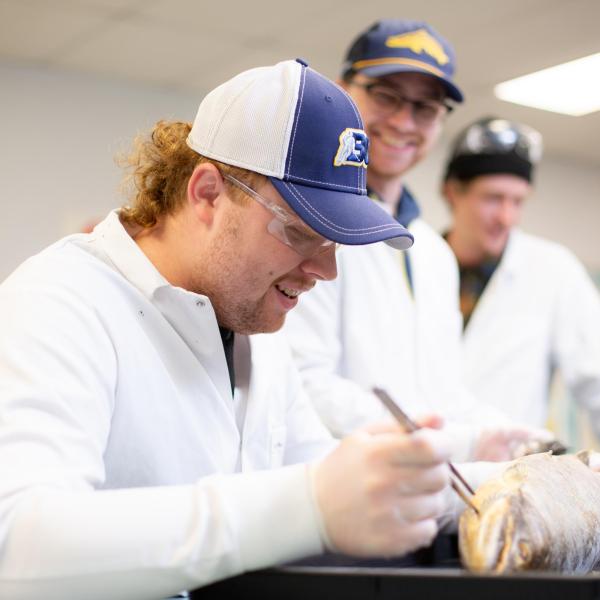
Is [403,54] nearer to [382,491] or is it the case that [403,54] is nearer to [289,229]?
[289,229]

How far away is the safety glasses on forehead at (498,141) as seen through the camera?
3.02 metres

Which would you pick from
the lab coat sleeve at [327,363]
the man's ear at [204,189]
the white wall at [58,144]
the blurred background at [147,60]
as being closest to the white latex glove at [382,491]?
the man's ear at [204,189]

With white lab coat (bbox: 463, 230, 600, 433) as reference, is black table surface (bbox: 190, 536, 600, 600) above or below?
below

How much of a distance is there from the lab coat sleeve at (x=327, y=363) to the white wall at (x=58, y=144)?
2.82m

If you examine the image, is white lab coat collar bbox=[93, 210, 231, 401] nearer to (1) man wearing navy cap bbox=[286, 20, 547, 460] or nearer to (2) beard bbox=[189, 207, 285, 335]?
(2) beard bbox=[189, 207, 285, 335]

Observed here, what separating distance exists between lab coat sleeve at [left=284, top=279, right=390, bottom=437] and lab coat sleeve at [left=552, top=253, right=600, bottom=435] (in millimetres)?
1013

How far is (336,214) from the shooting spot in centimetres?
121

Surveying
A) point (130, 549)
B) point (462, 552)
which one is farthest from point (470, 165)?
point (130, 549)

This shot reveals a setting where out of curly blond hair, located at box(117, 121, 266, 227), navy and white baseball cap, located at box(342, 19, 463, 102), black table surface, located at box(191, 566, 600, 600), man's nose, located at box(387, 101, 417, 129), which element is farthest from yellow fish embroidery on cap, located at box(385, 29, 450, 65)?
black table surface, located at box(191, 566, 600, 600)

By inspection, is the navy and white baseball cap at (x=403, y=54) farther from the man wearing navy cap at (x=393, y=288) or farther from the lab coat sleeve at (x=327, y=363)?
the lab coat sleeve at (x=327, y=363)

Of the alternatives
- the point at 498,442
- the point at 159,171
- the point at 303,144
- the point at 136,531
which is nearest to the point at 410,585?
the point at 136,531

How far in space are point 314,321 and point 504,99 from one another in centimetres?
366

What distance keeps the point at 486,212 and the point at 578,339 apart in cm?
50

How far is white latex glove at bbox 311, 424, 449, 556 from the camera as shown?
2.72ft
